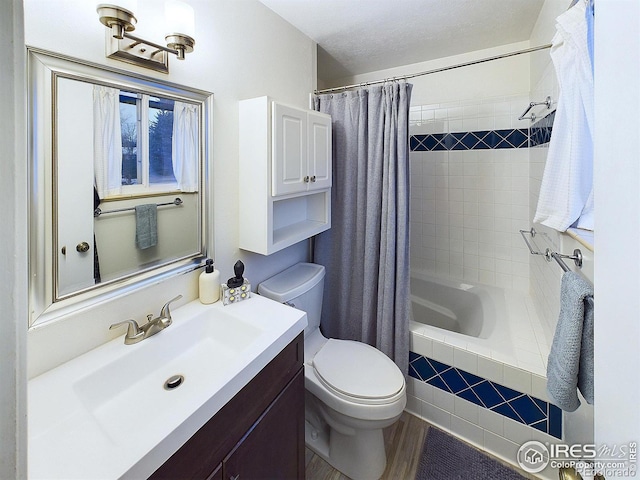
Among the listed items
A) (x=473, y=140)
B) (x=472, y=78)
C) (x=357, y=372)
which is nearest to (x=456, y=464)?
(x=357, y=372)

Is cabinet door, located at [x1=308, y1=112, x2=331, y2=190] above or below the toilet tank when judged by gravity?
above

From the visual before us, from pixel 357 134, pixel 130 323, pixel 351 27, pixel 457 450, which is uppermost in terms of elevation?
pixel 351 27

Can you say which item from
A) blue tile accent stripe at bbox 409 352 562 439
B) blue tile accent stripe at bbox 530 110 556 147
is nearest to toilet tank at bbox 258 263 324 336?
blue tile accent stripe at bbox 409 352 562 439

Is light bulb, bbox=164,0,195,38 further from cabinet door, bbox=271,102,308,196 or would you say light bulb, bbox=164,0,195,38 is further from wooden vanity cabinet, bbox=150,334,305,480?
wooden vanity cabinet, bbox=150,334,305,480

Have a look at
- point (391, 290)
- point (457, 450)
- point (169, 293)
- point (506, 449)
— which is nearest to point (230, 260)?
point (169, 293)

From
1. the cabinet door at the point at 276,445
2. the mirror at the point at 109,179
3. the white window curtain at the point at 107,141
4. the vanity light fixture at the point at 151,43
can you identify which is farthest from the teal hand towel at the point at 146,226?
the cabinet door at the point at 276,445

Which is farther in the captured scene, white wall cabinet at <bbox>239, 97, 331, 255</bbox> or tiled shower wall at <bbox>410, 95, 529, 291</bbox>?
tiled shower wall at <bbox>410, 95, 529, 291</bbox>

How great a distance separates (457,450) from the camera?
5.11ft

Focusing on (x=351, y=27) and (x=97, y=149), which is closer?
(x=97, y=149)

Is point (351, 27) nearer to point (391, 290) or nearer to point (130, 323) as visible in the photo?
point (391, 290)

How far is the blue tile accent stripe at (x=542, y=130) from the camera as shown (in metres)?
1.55

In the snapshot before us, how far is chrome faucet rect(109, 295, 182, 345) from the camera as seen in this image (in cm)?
102

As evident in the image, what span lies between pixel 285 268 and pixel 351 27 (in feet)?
5.07

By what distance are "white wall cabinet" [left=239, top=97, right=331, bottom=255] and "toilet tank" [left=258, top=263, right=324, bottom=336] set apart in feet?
0.80
